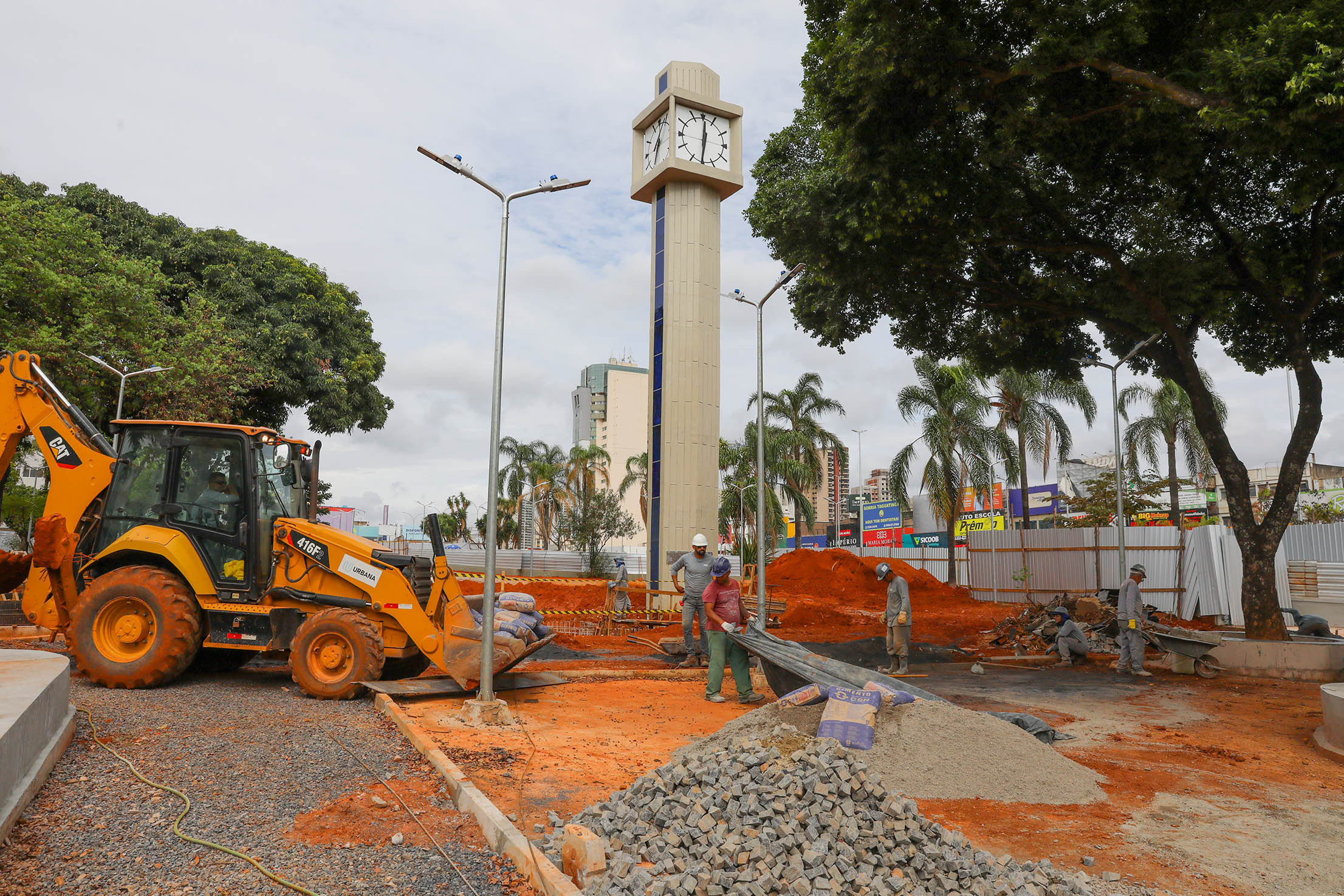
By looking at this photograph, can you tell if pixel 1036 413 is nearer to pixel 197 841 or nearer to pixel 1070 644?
pixel 1070 644

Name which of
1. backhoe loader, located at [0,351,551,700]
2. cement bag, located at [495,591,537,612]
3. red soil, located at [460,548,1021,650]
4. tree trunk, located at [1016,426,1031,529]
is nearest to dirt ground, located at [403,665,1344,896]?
backhoe loader, located at [0,351,551,700]

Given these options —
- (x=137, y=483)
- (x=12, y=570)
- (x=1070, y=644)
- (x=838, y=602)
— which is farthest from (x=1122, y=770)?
(x=838, y=602)

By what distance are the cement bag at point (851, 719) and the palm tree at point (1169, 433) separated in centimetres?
3322

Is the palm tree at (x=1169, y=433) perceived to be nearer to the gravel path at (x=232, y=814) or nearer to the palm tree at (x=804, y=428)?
the palm tree at (x=804, y=428)

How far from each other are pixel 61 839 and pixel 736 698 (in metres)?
7.83

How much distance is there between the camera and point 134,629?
9484 millimetres

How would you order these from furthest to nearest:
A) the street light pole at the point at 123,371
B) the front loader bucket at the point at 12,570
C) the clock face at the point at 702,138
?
the clock face at the point at 702,138
the street light pole at the point at 123,371
the front loader bucket at the point at 12,570

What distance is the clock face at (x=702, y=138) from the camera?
93.2 ft

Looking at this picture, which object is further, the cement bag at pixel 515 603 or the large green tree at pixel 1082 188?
the cement bag at pixel 515 603

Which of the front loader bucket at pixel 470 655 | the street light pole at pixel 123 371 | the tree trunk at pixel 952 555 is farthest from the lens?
the tree trunk at pixel 952 555

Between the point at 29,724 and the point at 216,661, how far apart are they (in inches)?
242

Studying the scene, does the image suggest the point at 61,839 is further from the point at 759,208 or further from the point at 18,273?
the point at 18,273

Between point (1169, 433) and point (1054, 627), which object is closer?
point (1054, 627)

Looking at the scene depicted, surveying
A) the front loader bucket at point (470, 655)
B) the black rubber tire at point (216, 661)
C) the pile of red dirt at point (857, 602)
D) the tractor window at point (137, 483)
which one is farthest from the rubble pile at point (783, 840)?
the pile of red dirt at point (857, 602)
